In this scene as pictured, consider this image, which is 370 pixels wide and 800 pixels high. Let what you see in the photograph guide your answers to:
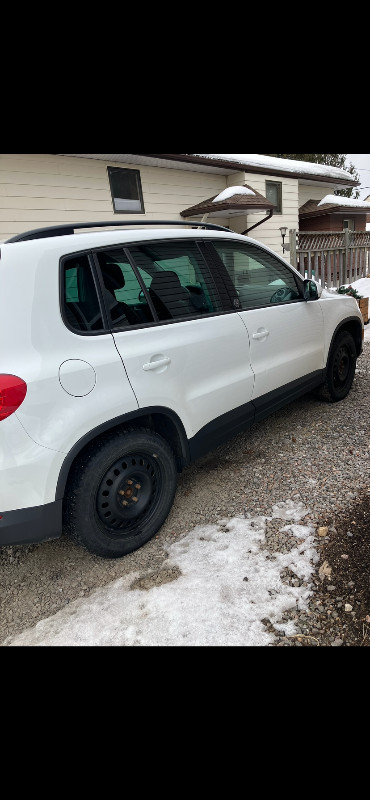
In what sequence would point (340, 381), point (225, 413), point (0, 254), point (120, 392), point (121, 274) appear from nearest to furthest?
1. point (0, 254)
2. point (120, 392)
3. point (121, 274)
4. point (225, 413)
5. point (340, 381)

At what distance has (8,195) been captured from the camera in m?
7.03

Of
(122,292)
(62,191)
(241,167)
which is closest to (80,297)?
(122,292)

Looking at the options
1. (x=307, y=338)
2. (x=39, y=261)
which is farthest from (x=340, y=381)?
(x=39, y=261)

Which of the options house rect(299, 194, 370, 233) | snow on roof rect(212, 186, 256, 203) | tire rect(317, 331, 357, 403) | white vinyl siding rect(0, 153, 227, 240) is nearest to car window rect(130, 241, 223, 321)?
tire rect(317, 331, 357, 403)

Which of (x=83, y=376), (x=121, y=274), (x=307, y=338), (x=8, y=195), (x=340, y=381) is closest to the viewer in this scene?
(x=83, y=376)

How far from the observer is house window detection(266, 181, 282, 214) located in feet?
38.0

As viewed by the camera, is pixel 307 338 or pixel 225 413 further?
pixel 307 338

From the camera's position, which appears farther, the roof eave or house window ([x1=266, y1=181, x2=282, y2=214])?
house window ([x1=266, y1=181, x2=282, y2=214])

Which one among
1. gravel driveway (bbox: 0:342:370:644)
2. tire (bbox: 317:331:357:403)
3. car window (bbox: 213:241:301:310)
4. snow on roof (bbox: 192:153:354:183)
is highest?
snow on roof (bbox: 192:153:354:183)

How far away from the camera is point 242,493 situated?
2936 millimetres

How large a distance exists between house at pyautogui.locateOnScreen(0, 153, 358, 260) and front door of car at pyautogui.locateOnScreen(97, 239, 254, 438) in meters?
3.74

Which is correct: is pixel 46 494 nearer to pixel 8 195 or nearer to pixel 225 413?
pixel 225 413

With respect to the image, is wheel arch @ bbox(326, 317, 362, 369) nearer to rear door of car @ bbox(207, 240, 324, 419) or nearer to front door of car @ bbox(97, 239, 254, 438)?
rear door of car @ bbox(207, 240, 324, 419)
